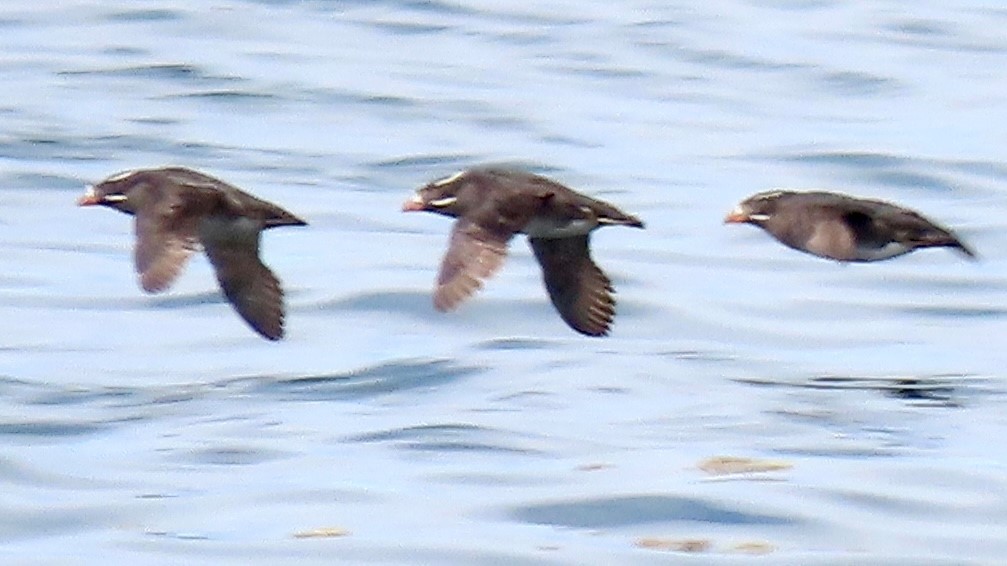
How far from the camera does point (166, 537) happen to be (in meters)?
12.1

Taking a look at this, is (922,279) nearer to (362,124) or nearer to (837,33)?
(362,124)

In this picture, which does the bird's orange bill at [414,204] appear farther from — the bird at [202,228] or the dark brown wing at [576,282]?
the dark brown wing at [576,282]

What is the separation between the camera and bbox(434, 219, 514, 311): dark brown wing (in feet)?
40.1

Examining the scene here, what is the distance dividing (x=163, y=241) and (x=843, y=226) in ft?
8.31

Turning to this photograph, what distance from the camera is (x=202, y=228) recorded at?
41.8 ft

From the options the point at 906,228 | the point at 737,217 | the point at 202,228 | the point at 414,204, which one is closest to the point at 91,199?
the point at 202,228

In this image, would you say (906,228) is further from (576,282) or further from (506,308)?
(506,308)

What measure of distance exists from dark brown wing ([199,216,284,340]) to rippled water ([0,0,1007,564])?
601 millimetres

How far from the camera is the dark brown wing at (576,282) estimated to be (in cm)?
1381

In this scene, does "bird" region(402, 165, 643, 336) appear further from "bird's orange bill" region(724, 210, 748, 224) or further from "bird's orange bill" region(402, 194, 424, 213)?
"bird's orange bill" region(724, 210, 748, 224)

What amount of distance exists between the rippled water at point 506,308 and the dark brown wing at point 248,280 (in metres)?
0.60

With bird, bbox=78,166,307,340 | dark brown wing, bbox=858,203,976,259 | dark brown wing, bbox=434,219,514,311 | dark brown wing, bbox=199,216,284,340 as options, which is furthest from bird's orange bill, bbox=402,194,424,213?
dark brown wing, bbox=858,203,976,259

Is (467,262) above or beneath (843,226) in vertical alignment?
beneath

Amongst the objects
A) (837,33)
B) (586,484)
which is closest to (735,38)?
(837,33)
